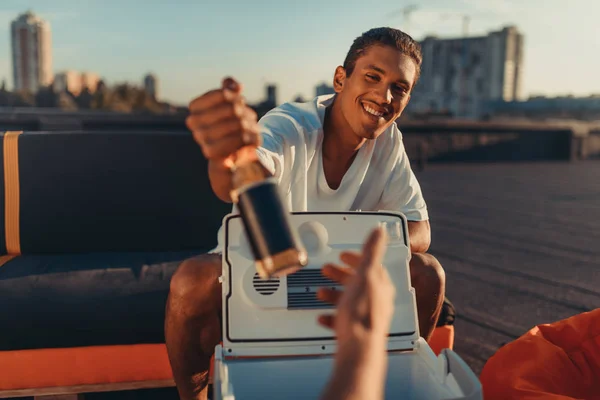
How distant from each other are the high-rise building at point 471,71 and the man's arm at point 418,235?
6022 centimetres

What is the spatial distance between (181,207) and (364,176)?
84 cm

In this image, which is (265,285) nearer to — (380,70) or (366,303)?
(366,303)

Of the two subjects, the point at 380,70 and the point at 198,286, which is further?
the point at 380,70

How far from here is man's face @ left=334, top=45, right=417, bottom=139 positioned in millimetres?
1360

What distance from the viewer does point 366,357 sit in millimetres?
548

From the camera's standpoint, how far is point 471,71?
61.7m

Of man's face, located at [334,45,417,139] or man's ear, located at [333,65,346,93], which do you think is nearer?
man's face, located at [334,45,417,139]

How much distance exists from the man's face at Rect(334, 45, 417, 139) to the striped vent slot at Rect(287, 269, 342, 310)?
0.54 meters

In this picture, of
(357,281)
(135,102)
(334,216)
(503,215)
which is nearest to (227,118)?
(357,281)

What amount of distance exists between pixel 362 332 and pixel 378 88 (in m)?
0.93

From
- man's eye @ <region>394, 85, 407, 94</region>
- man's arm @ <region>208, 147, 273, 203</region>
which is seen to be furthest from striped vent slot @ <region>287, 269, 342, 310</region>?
man's eye @ <region>394, 85, 407, 94</region>

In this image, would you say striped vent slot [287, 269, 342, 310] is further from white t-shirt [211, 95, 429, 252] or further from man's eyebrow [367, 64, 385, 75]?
man's eyebrow [367, 64, 385, 75]

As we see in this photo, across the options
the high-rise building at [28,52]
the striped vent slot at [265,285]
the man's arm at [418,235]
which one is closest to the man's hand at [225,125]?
the striped vent slot at [265,285]

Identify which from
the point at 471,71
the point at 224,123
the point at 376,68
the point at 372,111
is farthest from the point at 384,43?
the point at 471,71
